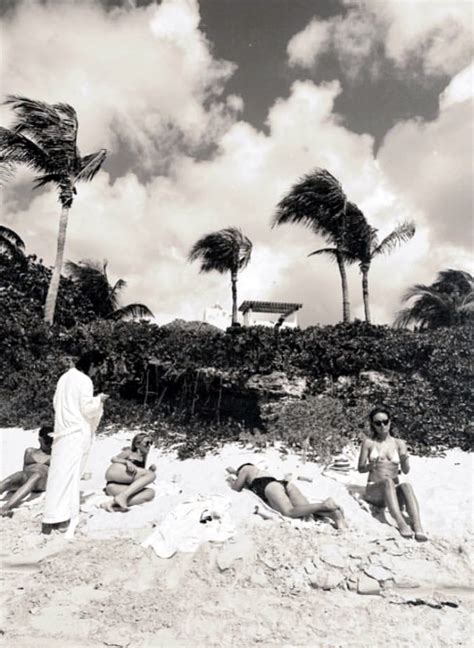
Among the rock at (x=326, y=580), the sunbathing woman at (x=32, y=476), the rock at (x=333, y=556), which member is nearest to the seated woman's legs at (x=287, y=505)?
the rock at (x=333, y=556)

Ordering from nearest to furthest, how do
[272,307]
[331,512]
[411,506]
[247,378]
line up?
[411,506] → [331,512] → [247,378] → [272,307]

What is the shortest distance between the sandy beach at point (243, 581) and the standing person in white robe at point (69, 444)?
242 millimetres

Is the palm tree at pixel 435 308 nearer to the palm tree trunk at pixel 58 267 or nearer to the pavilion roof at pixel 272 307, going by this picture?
the pavilion roof at pixel 272 307

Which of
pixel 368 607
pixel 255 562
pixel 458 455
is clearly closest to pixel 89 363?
pixel 255 562

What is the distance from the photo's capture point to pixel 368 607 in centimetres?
353

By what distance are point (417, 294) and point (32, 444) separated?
623 inches

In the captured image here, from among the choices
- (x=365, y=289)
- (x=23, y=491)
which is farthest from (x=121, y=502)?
(x=365, y=289)

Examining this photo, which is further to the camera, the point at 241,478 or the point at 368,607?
the point at 241,478

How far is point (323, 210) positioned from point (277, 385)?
30.7ft

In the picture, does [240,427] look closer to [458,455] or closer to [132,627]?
[458,455]

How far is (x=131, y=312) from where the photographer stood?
22.0 meters

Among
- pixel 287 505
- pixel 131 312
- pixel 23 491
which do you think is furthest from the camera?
pixel 131 312

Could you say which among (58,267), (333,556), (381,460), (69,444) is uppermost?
(58,267)

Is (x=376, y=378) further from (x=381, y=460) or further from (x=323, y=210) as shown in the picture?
(x=323, y=210)
